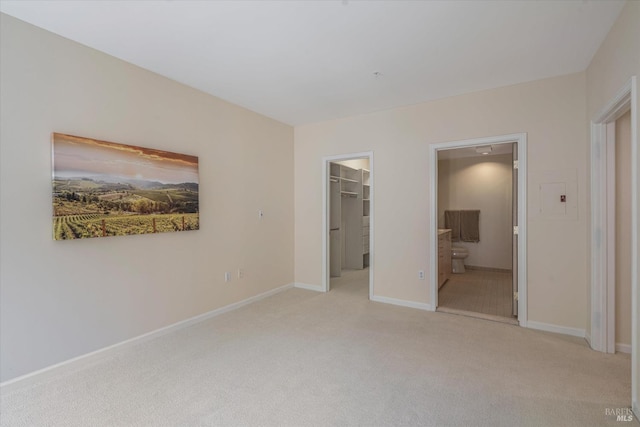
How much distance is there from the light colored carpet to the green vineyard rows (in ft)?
3.57

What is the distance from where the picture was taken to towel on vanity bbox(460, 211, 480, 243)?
6.18 m

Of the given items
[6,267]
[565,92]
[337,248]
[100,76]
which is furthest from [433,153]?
[6,267]

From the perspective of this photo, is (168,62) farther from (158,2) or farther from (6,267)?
(6,267)

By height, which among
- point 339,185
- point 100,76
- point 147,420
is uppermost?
point 100,76

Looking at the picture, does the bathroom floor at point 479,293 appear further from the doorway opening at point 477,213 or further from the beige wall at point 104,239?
the beige wall at point 104,239

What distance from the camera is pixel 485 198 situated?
242 inches

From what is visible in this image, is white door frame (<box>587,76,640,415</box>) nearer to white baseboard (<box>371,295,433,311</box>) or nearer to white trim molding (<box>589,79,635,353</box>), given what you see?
white trim molding (<box>589,79,635,353</box>)

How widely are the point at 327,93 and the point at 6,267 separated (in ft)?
10.7

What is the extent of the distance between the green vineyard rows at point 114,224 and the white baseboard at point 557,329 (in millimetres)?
3841

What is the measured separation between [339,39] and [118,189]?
230cm

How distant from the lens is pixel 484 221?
6.17 meters

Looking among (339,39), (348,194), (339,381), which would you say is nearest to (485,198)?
(348,194)

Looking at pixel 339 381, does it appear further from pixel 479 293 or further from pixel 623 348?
pixel 479 293

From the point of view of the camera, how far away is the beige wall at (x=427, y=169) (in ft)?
9.87
